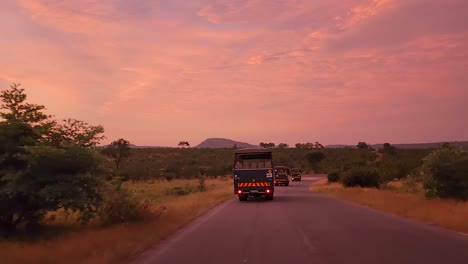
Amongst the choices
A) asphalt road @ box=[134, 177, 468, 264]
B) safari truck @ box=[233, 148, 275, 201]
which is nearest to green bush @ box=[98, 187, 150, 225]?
asphalt road @ box=[134, 177, 468, 264]

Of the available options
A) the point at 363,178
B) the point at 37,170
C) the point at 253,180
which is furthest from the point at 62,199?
the point at 363,178

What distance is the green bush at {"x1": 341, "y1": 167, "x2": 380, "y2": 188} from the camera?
48.5 m

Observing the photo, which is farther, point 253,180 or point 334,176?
point 334,176

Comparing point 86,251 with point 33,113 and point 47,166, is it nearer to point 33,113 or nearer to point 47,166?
point 47,166

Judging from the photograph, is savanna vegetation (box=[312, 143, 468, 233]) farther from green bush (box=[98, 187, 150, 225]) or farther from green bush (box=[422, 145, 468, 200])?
green bush (box=[98, 187, 150, 225])

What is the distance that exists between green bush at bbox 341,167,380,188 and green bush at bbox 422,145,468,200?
55.2 ft

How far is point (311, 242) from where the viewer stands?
1336 centimetres

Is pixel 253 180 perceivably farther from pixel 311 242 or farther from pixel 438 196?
pixel 311 242

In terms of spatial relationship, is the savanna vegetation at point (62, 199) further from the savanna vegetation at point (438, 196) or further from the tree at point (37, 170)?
the savanna vegetation at point (438, 196)

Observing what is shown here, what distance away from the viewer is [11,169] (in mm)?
15039

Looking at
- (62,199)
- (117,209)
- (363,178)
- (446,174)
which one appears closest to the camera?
(62,199)

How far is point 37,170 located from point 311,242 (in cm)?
865

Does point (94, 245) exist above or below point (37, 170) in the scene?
below

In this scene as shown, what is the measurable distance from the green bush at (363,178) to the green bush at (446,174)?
16829 millimetres
